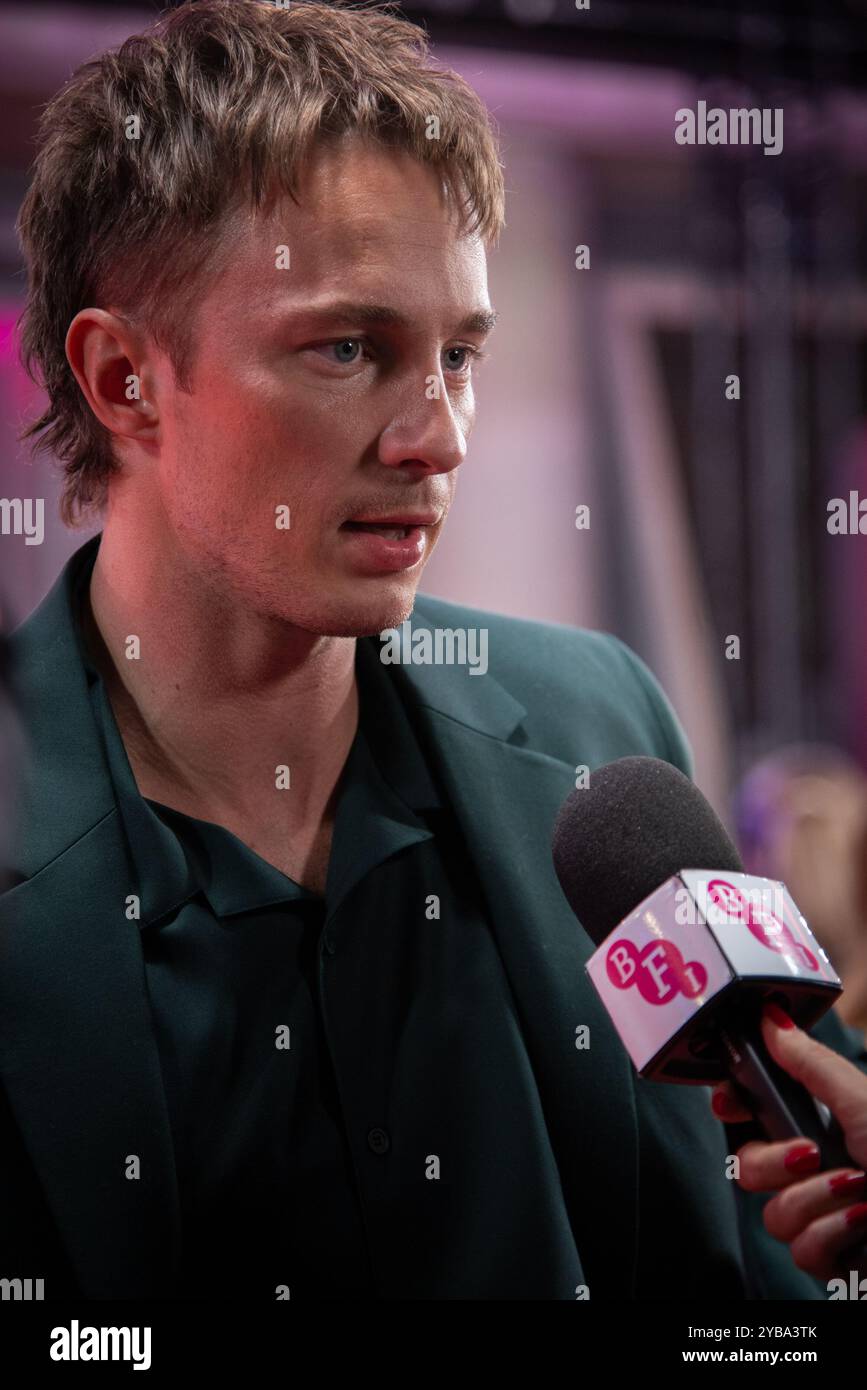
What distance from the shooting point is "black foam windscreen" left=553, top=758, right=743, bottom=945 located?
1273mm

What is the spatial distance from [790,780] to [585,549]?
0.81 m

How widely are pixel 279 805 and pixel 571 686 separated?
40 centimetres

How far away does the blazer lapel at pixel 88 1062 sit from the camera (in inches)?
50.1

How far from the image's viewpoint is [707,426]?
3.82 metres

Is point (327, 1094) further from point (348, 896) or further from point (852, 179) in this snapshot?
point (852, 179)

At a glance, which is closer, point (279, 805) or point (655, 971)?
point (655, 971)

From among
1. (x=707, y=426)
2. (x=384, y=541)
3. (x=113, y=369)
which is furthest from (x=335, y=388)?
(x=707, y=426)

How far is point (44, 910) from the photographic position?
1.33 m

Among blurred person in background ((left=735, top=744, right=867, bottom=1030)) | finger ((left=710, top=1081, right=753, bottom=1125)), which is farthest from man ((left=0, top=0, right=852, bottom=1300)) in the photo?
blurred person in background ((left=735, top=744, right=867, bottom=1030))

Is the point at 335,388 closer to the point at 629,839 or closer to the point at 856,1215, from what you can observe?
the point at 629,839

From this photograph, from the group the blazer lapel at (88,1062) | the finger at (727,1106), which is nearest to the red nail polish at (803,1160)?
the finger at (727,1106)

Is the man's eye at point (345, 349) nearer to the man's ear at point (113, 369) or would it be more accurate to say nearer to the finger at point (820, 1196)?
the man's ear at point (113, 369)

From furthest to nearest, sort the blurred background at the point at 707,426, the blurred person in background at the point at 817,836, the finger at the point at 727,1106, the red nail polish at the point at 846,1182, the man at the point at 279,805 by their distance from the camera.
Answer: the blurred background at the point at 707,426 → the blurred person in background at the point at 817,836 → the man at the point at 279,805 → the finger at the point at 727,1106 → the red nail polish at the point at 846,1182

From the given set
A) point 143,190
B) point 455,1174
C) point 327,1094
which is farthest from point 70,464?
point 455,1174
